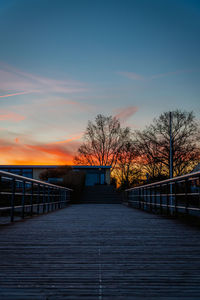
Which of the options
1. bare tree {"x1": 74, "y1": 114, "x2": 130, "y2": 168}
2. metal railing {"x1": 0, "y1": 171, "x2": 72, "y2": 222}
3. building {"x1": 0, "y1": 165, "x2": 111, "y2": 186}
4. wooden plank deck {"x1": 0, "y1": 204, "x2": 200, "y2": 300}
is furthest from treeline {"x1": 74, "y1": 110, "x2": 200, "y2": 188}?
wooden plank deck {"x1": 0, "y1": 204, "x2": 200, "y2": 300}

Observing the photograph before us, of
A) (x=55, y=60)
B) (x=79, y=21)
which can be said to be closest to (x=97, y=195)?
(x=55, y=60)

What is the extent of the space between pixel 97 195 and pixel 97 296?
2453cm

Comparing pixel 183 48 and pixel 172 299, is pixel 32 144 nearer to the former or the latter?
pixel 183 48

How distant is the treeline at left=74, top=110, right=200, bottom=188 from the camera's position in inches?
1210

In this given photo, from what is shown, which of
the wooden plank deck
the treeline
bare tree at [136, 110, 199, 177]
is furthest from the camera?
the treeline

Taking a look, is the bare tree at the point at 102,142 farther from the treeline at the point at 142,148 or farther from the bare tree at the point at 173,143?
the bare tree at the point at 173,143

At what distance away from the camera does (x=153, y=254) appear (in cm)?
326

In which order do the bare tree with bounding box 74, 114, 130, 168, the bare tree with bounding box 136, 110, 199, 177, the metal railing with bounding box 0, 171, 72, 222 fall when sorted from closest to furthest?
the metal railing with bounding box 0, 171, 72, 222, the bare tree with bounding box 136, 110, 199, 177, the bare tree with bounding box 74, 114, 130, 168

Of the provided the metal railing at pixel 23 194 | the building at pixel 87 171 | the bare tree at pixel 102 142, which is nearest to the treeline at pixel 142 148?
the bare tree at pixel 102 142

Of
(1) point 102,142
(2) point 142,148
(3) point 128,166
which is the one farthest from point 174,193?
(1) point 102,142

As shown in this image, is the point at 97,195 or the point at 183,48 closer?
the point at 183,48

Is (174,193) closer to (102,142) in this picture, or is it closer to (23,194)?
(23,194)

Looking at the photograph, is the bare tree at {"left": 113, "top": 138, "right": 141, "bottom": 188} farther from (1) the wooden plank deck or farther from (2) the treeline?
(1) the wooden plank deck

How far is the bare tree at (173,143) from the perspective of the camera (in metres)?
30.5
